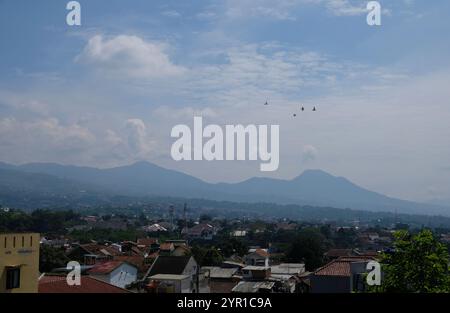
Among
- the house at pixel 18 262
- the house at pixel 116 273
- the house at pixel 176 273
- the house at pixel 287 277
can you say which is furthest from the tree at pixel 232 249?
the house at pixel 18 262

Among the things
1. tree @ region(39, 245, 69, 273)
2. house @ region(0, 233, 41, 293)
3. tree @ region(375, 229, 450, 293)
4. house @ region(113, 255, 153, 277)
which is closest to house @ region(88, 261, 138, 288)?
house @ region(113, 255, 153, 277)

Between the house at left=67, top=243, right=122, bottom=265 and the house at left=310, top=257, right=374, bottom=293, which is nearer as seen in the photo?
the house at left=310, top=257, right=374, bottom=293

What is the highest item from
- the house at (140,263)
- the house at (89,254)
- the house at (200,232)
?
the house at (140,263)

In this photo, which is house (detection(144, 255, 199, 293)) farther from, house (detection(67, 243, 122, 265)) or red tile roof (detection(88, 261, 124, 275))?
house (detection(67, 243, 122, 265))

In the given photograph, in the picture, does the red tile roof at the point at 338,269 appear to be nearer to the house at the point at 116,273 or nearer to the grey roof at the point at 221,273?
the grey roof at the point at 221,273

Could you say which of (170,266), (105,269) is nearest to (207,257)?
(170,266)

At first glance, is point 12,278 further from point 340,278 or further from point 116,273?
point 116,273

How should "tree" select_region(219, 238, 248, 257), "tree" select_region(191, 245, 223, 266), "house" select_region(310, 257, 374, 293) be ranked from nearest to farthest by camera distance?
"house" select_region(310, 257, 374, 293) → "tree" select_region(191, 245, 223, 266) → "tree" select_region(219, 238, 248, 257)
